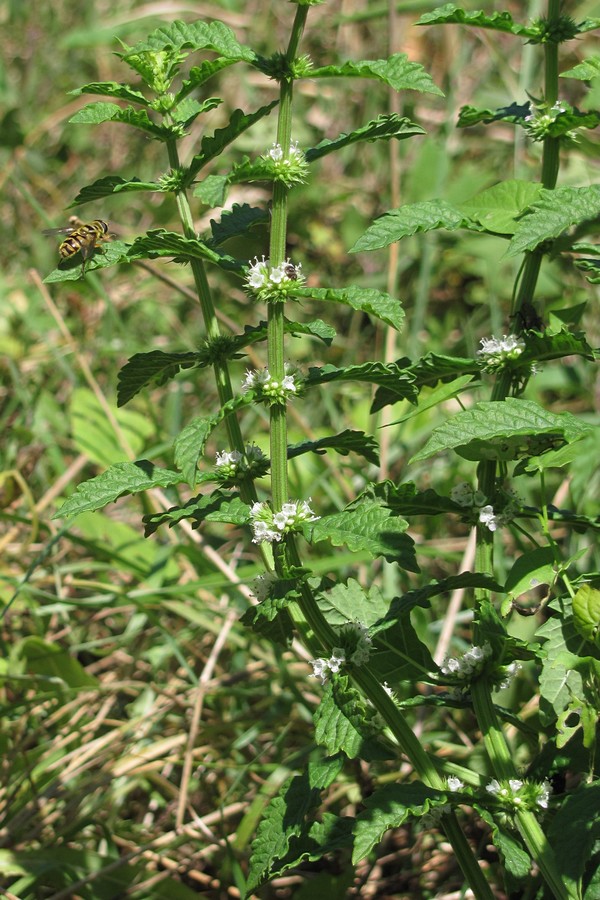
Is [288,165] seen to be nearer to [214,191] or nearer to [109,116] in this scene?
[214,191]

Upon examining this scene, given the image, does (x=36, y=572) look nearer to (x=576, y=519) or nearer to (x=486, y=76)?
(x=576, y=519)

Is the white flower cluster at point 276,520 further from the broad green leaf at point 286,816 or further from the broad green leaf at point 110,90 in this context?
the broad green leaf at point 110,90

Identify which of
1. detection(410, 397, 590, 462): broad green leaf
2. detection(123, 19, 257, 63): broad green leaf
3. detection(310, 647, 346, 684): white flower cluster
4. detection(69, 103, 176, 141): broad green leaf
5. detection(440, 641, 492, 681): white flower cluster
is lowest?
detection(440, 641, 492, 681): white flower cluster

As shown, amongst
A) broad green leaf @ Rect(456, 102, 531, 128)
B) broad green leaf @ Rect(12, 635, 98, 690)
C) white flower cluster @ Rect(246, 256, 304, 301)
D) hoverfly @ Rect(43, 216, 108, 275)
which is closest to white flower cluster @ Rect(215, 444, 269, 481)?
white flower cluster @ Rect(246, 256, 304, 301)

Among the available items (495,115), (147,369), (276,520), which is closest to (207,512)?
(276,520)

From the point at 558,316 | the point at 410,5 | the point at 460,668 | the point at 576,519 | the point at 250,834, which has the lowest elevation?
the point at 250,834

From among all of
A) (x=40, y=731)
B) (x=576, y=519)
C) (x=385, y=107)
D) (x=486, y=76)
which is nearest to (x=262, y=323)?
(x=576, y=519)

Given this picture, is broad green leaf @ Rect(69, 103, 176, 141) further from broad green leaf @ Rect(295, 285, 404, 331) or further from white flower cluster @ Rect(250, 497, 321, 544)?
white flower cluster @ Rect(250, 497, 321, 544)
